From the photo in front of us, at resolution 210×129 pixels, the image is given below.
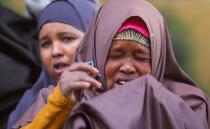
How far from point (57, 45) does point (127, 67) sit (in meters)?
0.52

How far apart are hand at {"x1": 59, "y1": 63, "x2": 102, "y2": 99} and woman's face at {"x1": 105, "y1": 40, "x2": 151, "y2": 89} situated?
0.39ft

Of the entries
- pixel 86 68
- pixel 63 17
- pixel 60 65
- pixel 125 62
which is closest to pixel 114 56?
pixel 125 62

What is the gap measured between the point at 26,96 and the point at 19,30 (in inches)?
25.7

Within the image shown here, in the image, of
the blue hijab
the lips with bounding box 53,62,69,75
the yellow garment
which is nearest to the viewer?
the yellow garment

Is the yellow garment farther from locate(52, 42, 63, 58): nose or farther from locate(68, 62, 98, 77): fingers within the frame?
locate(52, 42, 63, 58): nose

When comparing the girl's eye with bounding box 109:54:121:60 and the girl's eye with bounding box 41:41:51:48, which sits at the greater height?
the girl's eye with bounding box 109:54:121:60

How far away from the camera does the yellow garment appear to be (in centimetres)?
180

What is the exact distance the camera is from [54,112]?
1.82 m

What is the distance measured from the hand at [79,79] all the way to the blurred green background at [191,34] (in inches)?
39.9

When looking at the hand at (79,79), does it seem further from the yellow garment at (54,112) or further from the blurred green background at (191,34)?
the blurred green background at (191,34)

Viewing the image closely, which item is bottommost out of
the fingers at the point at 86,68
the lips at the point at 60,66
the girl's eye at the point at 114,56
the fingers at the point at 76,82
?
the lips at the point at 60,66

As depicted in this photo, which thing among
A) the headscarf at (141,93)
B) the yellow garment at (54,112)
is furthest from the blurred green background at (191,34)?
the yellow garment at (54,112)

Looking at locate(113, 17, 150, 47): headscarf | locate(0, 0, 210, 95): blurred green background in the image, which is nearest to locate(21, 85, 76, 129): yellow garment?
locate(113, 17, 150, 47): headscarf

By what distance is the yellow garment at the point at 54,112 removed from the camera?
5.90 ft
